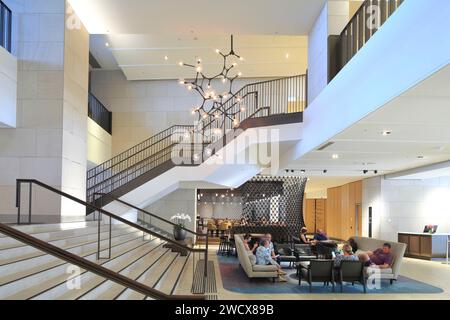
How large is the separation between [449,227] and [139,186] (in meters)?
11.4

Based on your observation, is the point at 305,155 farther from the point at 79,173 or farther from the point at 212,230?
the point at 212,230

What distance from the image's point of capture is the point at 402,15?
443 centimetres

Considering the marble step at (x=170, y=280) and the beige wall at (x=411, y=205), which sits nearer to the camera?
the marble step at (x=170, y=280)

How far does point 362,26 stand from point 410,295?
524 centimetres

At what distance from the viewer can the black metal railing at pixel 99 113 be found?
1466 centimetres

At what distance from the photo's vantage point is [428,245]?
44.7ft

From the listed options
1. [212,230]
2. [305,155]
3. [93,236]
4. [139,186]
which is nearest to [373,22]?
[305,155]

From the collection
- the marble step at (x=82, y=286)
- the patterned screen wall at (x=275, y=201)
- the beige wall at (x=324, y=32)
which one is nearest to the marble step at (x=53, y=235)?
the marble step at (x=82, y=286)

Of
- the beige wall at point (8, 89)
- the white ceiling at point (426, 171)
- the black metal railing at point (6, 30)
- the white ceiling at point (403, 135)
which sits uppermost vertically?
the black metal railing at point (6, 30)

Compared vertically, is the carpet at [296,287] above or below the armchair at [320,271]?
below

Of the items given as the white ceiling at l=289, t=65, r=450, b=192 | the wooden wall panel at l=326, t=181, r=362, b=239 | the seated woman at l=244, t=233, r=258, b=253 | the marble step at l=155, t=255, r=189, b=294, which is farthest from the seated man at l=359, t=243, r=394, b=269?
the wooden wall panel at l=326, t=181, r=362, b=239

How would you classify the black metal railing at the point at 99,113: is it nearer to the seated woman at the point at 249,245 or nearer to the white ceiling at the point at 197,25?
the white ceiling at the point at 197,25

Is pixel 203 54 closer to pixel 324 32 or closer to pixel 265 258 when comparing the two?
pixel 324 32

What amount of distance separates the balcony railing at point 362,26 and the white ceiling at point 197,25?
1.55m
